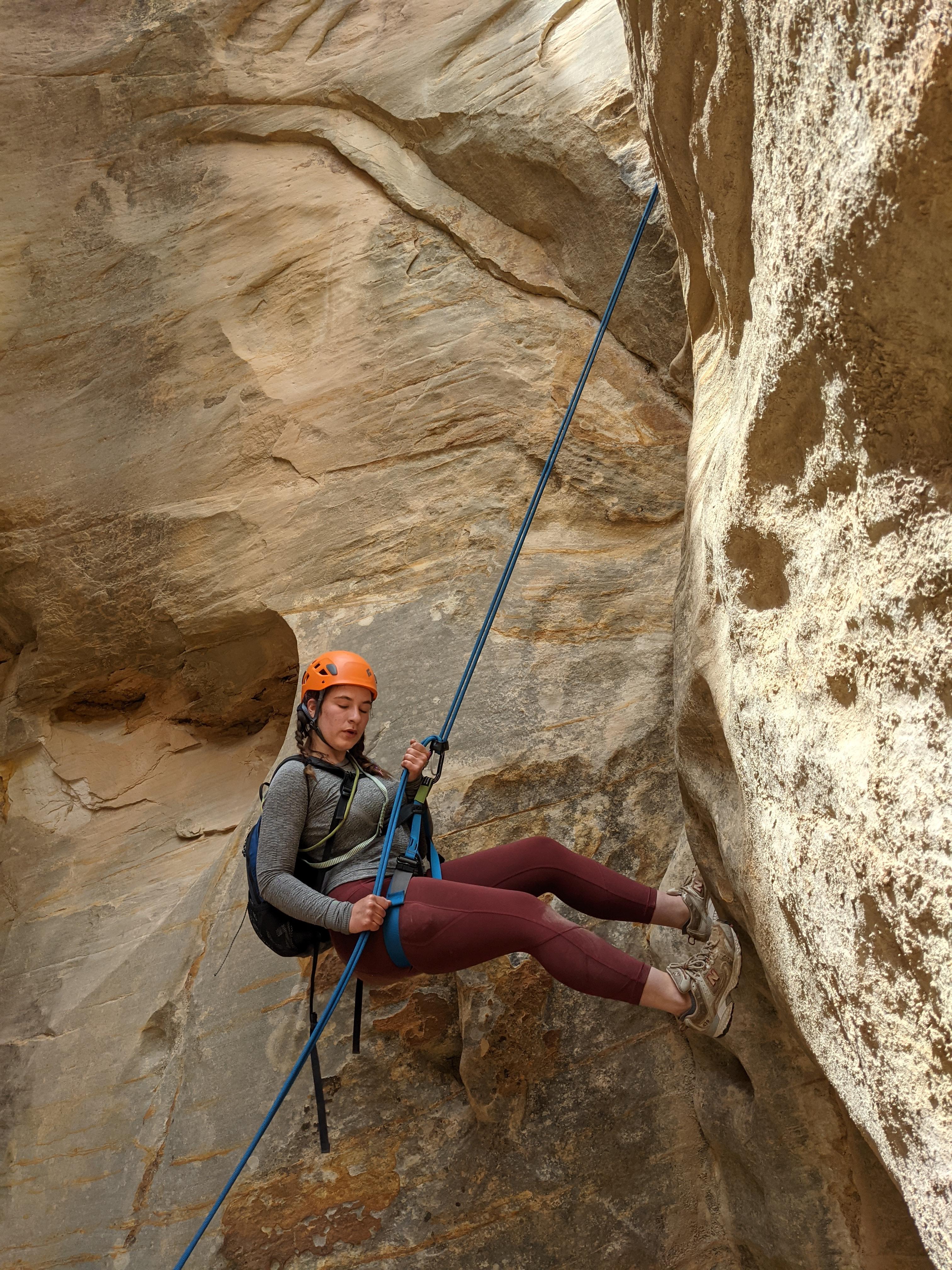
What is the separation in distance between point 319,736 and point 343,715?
0.13 m

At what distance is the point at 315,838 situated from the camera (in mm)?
3744

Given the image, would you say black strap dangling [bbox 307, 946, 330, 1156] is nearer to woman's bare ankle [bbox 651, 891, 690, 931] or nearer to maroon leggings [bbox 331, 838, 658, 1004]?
maroon leggings [bbox 331, 838, 658, 1004]

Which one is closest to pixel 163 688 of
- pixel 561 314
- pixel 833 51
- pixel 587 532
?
pixel 587 532

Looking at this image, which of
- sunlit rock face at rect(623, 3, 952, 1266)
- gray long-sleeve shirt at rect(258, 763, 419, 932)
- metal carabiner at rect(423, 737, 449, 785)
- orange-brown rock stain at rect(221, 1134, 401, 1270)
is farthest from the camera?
orange-brown rock stain at rect(221, 1134, 401, 1270)

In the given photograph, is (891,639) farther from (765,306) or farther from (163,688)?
(163,688)

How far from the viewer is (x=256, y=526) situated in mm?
5957

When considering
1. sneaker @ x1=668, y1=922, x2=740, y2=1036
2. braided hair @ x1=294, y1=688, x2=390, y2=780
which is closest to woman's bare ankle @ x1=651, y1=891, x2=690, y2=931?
sneaker @ x1=668, y1=922, x2=740, y2=1036

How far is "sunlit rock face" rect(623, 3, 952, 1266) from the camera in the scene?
6.50 feet

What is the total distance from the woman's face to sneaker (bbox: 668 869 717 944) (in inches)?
51.2

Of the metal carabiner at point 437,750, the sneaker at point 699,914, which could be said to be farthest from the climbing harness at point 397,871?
the sneaker at point 699,914

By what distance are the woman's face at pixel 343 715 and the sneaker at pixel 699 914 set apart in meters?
1.30

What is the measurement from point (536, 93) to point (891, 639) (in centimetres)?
498

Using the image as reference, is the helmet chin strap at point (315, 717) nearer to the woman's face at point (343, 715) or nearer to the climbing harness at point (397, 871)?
the woman's face at point (343, 715)

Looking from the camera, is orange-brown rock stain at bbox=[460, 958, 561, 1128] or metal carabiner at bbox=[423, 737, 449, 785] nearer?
metal carabiner at bbox=[423, 737, 449, 785]
